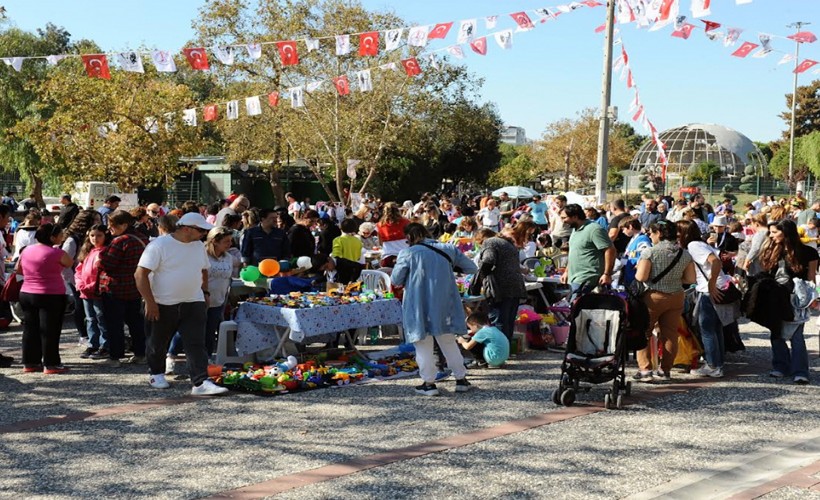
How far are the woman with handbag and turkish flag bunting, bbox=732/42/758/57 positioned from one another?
10419mm

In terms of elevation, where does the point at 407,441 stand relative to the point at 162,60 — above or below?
below

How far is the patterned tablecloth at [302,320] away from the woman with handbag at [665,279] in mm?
2597

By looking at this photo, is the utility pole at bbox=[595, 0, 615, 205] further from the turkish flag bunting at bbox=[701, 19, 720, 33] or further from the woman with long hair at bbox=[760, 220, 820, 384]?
the woman with long hair at bbox=[760, 220, 820, 384]

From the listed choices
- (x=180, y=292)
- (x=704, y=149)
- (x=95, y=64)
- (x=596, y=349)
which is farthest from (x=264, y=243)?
(x=704, y=149)

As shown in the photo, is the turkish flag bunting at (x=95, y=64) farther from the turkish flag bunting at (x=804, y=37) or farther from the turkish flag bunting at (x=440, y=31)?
the turkish flag bunting at (x=804, y=37)

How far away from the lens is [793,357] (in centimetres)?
866

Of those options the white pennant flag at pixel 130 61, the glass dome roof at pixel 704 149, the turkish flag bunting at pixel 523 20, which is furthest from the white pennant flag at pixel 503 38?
the glass dome roof at pixel 704 149

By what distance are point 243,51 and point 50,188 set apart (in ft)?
53.7

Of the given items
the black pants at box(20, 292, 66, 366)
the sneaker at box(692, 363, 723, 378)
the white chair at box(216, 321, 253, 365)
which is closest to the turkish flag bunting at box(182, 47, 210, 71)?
the black pants at box(20, 292, 66, 366)

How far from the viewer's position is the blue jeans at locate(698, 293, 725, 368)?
882 centimetres

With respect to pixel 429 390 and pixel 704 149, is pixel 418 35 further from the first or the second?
pixel 704 149

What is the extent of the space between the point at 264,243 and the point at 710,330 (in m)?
5.07

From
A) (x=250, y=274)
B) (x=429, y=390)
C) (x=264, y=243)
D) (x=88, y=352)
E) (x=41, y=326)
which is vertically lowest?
(x=429, y=390)

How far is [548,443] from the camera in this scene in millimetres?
6520
